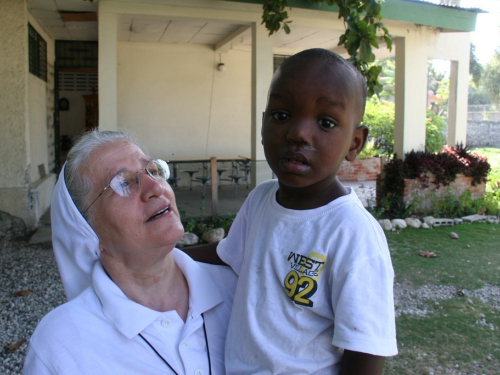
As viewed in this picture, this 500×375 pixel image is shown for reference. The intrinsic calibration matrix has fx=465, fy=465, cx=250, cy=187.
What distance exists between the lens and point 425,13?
8.46 metres

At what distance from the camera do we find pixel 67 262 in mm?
1677

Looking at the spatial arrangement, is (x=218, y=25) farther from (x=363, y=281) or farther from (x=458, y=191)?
(x=363, y=281)

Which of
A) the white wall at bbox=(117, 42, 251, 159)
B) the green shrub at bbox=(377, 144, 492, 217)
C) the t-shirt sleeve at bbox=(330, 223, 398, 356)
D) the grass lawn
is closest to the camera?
the t-shirt sleeve at bbox=(330, 223, 398, 356)

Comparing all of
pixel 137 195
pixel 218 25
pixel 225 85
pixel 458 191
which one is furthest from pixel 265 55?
pixel 137 195

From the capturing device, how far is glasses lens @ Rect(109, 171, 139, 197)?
1635mm

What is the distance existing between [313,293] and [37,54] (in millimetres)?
8564

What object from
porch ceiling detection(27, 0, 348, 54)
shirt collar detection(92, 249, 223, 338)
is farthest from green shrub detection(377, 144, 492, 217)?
shirt collar detection(92, 249, 223, 338)

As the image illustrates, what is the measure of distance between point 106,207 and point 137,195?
0.11 metres

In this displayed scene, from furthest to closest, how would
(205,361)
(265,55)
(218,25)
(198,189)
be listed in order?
1. (198,189)
2. (218,25)
3. (265,55)
4. (205,361)

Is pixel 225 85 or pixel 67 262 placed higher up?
pixel 225 85

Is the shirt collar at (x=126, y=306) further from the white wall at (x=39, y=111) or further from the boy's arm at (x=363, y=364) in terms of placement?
the white wall at (x=39, y=111)

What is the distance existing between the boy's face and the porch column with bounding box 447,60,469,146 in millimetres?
9942

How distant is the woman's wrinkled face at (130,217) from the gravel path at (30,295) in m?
2.48

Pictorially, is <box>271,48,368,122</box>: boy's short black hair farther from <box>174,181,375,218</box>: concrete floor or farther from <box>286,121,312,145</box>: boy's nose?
<box>174,181,375,218</box>: concrete floor
